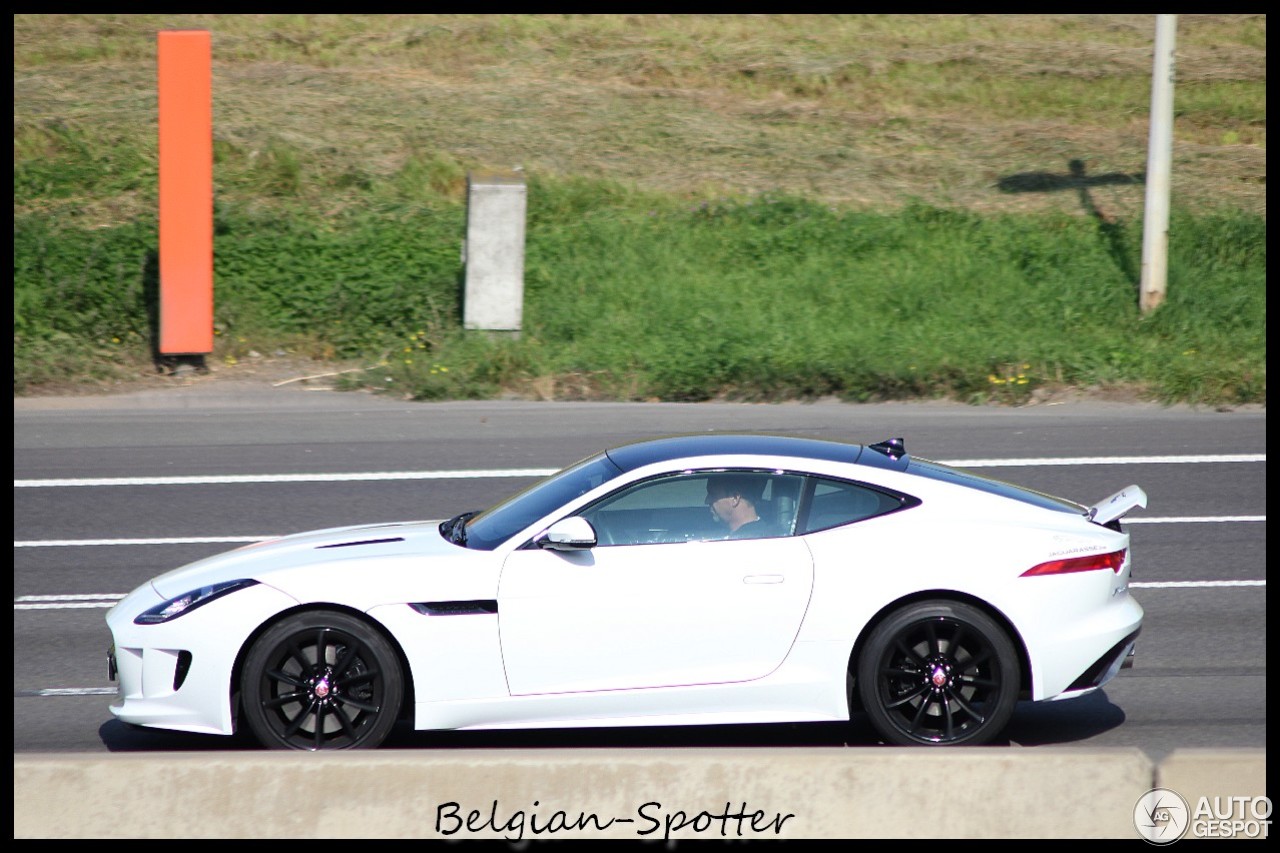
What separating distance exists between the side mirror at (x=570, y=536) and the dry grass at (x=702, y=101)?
1528cm

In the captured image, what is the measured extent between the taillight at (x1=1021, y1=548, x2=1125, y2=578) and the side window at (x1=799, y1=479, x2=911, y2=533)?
64cm

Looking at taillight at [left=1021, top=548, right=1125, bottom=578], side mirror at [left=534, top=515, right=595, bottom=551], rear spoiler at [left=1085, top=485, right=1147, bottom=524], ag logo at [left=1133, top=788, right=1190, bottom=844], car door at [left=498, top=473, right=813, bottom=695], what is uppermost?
rear spoiler at [left=1085, top=485, right=1147, bottom=524]

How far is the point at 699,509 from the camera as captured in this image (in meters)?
6.42

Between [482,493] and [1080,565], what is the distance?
20.9ft

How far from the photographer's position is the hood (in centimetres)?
627

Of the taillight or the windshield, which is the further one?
the windshield

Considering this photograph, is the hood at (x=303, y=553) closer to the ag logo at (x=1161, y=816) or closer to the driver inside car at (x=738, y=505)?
the driver inside car at (x=738, y=505)

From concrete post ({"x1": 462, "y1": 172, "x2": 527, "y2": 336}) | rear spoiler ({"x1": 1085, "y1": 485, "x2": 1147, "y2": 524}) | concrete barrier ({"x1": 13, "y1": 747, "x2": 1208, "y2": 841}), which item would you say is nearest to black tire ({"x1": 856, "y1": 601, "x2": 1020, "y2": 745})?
rear spoiler ({"x1": 1085, "y1": 485, "x2": 1147, "y2": 524})

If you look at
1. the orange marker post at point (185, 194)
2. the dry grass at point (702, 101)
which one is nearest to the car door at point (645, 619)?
the orange marker post at point (185, 194)

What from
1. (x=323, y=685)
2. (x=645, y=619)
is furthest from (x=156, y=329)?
(x=645, y=619)

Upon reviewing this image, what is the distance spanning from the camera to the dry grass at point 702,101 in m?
22.2

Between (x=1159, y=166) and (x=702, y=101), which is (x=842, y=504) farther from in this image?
(x=702, y=101)

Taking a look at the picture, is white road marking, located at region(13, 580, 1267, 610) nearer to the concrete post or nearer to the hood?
the hood

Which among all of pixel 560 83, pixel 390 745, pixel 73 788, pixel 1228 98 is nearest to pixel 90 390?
pixel 390 745
